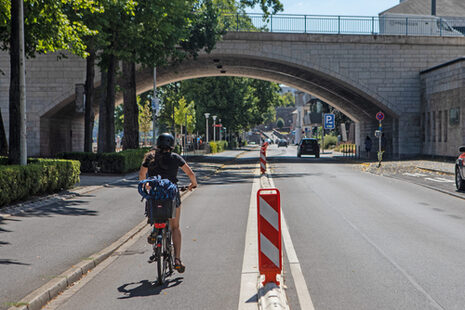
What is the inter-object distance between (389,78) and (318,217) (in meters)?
30.1

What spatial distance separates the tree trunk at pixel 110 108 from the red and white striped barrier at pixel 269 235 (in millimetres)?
20341

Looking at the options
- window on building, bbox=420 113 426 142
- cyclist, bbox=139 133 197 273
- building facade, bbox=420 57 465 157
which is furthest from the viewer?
window on building, bbox=420 113 426 142

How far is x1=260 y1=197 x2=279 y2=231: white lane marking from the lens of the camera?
605cm

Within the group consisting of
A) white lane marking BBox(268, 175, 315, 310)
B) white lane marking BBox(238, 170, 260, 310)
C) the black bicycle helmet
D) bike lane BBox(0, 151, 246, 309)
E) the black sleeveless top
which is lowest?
white lane marking BBox(268, 175, 315, 310)

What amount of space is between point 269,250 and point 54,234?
471 cm

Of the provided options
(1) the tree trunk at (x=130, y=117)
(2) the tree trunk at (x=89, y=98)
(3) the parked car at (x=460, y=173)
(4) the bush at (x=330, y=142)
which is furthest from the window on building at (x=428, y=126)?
(4) the bush at (x=330, y=142)

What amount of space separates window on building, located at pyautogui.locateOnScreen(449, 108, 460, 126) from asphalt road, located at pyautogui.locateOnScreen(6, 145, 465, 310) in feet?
67.3

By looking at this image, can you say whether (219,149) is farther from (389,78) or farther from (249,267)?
(249,267)

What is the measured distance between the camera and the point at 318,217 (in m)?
11.6

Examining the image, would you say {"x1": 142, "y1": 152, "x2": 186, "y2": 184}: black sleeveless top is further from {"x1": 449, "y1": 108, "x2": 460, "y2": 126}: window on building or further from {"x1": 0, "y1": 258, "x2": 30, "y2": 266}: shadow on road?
{"x1": 449, "y1": 108, "x2": 460, "y2": 126}: window on building

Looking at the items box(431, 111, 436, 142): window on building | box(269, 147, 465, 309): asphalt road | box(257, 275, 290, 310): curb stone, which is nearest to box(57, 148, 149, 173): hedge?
box(269, 147, 465, 309): asphalt road

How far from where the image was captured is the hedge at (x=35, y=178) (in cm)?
1255

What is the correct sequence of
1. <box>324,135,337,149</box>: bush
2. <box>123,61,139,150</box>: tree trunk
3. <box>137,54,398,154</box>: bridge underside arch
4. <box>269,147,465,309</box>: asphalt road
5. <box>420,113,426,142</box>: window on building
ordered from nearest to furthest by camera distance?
<box>269,147,465,309</box>: asphalt road, <box>123,61,139,150</box>: tree trunk, <box>420,113,426,142</box>: window on building, <box>137,54,398,154</box>: bridge underside arch, <box>324,135,337,149</box>: bush

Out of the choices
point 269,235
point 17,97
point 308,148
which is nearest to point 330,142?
point 308,148
